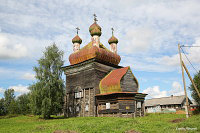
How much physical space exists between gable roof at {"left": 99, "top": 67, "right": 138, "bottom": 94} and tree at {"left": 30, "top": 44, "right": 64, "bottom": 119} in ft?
20.4

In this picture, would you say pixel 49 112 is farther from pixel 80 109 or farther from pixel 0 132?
pixel 0 132

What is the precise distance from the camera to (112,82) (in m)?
25.7

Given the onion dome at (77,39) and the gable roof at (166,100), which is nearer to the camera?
the onion dome at (77,39)

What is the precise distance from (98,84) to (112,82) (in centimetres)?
259

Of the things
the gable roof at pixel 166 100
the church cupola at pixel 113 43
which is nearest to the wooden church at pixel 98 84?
the church cupola at pixel 113 43

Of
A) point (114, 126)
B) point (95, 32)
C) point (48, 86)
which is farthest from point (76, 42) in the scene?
point (114, 126)

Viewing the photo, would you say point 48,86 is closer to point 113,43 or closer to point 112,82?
point 112,82

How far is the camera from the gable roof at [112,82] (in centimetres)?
2505

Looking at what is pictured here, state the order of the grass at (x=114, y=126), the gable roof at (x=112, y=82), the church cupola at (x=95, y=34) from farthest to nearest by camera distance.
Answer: the church cupola at (x=95, y=34)
the gable roof at (x=112, y=82)
the grass at (x=114, y=126)

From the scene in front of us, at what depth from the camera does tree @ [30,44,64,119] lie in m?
26.6

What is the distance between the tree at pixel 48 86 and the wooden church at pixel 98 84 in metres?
2.13

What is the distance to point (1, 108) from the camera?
6988cm

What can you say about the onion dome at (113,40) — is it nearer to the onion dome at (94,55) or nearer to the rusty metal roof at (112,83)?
the onion dome at (94,55)

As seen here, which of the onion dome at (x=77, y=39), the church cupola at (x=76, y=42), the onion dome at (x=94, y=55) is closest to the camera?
the onion dome at (x=94, y=55)
